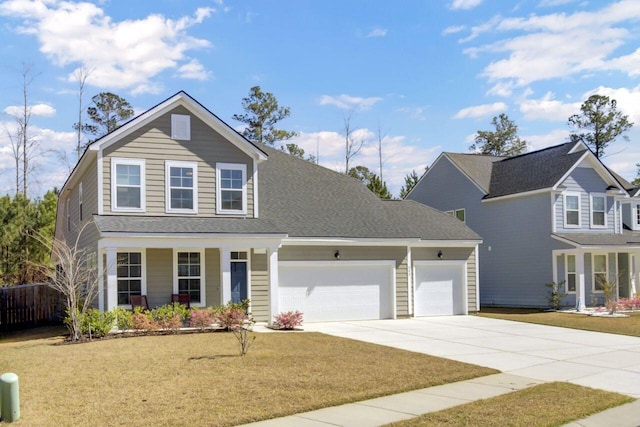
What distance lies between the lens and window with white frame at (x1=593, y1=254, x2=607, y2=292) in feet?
97.9

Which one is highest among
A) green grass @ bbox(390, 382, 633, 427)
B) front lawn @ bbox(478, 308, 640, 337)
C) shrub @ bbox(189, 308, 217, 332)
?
shrub @ bbox(189, 308, 217, 332)

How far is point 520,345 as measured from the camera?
55.1 feet

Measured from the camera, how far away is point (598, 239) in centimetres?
2883

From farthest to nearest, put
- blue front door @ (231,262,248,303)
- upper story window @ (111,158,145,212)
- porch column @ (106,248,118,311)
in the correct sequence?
blue front door @ (231,262,248,303) < upper story window @ (111,158,145,212) < porch column @ (106,248,118,311)

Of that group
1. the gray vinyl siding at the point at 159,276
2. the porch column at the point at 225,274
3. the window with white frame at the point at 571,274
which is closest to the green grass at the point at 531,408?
the porch column at the point at 225,274

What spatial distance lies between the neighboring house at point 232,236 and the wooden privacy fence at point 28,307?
8.40ft

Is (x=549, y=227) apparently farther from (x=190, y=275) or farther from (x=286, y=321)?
(x=190, y=275)

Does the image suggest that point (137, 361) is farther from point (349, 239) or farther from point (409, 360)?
point (349, 239)

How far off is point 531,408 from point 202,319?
1075 centimetres

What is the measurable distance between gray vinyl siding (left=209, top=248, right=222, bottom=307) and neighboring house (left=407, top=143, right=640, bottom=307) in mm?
15503

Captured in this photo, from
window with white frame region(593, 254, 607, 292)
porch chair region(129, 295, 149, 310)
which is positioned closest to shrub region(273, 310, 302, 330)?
porch chair region(129, 295, 149, 310)

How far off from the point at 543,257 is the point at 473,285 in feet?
16.9

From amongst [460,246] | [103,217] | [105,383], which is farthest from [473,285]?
[105,383]

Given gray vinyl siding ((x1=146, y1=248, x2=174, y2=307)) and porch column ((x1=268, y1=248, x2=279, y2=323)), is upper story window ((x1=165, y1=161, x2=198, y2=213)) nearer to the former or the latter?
gray vinyl siding ((x1=146, y1=248, x2=174, y2=307))
